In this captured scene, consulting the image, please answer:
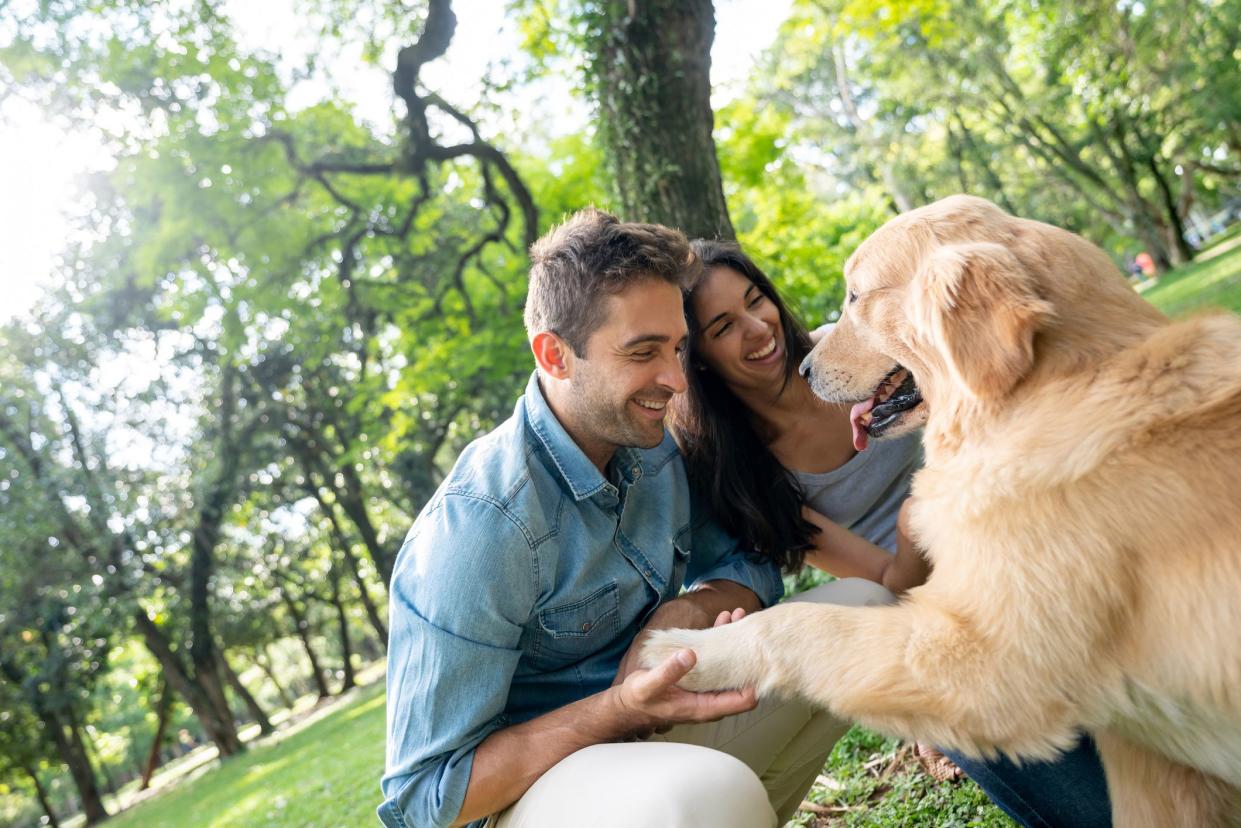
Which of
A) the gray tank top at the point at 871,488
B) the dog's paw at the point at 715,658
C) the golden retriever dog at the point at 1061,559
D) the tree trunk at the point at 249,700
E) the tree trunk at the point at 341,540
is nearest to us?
the golden retriever dog at the point at 1061,559

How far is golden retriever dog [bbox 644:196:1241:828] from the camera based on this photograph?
2084mm

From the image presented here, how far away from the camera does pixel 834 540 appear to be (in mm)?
3643

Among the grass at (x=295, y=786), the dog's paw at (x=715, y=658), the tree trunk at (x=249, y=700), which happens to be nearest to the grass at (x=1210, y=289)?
the grass at (x=295, y=786)

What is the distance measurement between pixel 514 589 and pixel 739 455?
1.36 m

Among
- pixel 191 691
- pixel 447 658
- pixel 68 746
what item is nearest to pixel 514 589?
pixel 447 658

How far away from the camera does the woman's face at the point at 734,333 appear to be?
375 cm

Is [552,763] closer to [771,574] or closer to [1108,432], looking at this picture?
[771,574]

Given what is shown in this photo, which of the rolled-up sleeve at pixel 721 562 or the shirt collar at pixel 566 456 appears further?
the rolled-up sleeve at pixel 721 562

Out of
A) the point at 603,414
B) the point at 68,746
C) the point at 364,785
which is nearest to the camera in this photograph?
the point at 603,414

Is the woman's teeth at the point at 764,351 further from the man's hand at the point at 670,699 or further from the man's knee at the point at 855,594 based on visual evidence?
the man's hand at the point at 670,699

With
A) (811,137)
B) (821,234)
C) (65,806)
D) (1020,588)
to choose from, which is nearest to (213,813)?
(821,234)

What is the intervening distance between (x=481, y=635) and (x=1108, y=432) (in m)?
1.63

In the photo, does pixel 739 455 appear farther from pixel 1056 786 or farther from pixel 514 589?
pixel 1056 786

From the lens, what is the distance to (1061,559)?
7.00 feet
